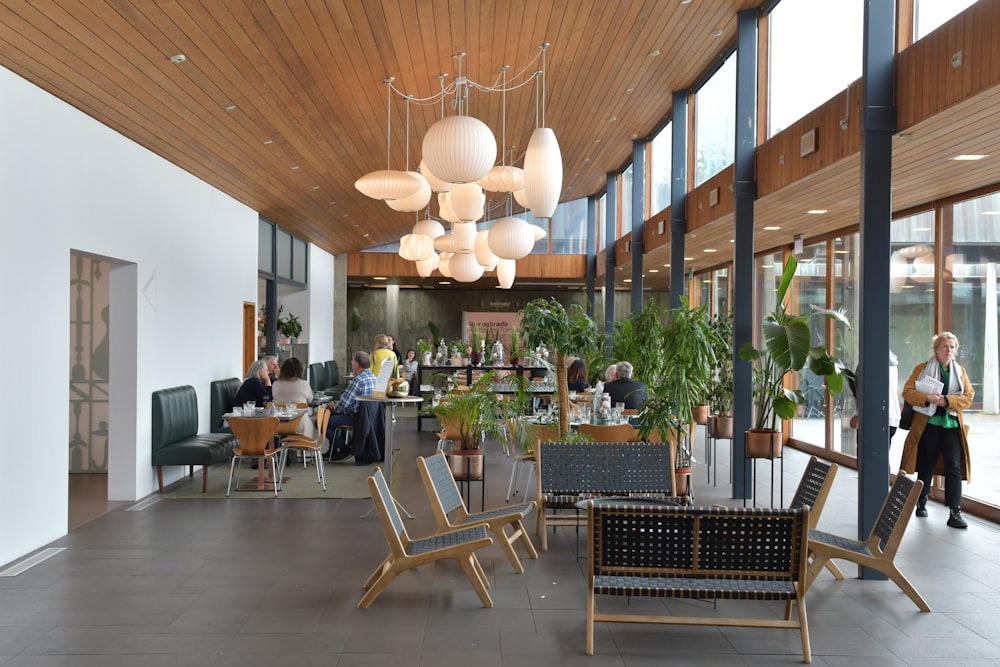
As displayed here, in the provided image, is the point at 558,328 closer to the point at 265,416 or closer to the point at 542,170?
the point at 265,416

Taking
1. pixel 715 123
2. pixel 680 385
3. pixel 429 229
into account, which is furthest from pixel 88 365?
pixel 715 123

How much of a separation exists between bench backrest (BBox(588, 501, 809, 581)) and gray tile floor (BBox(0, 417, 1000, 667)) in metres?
0.40

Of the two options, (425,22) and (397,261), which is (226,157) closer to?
(425,22)

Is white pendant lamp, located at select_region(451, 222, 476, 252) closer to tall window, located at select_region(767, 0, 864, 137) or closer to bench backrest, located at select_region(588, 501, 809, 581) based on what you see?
tall window, located at select_region(767, 0, 864, 137)

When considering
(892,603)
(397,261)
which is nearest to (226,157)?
(892,603)

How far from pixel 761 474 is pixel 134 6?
Answer: 24.5 feet

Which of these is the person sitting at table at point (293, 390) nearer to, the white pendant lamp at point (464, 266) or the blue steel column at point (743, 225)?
the white pendant lamp at point (464, 266)

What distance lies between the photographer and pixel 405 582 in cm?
502

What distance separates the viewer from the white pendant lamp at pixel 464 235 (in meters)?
9.67

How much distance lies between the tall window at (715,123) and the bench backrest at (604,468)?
4.32m

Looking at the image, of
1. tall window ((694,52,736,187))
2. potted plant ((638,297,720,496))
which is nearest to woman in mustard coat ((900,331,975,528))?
potted plant ((638,297,720,496))

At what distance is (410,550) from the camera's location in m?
4.62

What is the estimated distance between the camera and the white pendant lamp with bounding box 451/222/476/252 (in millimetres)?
9672

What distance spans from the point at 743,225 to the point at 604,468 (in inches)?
122
